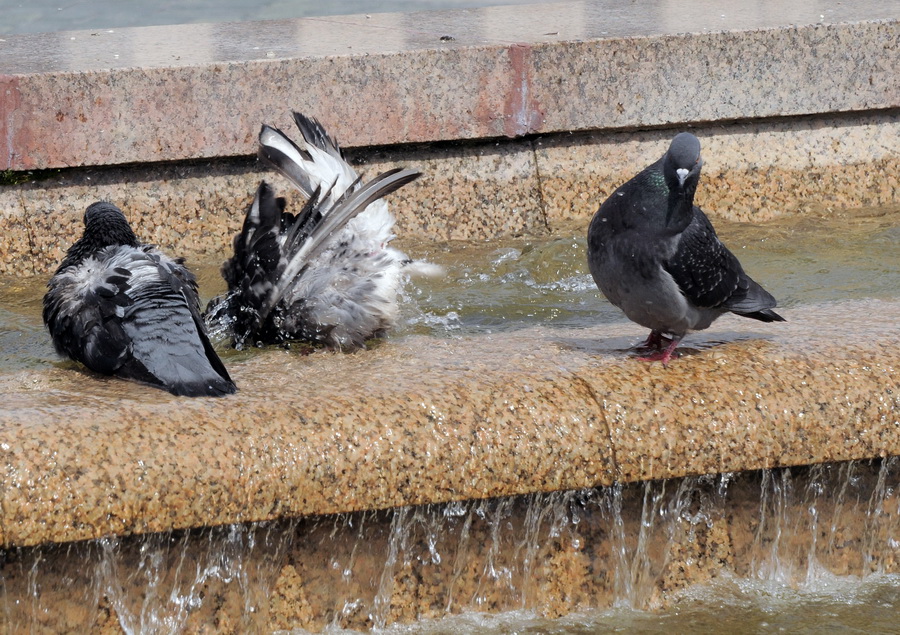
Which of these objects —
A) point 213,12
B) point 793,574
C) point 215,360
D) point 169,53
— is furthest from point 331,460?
point 213,12

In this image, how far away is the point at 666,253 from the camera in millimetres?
3521

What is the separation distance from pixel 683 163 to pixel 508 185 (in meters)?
2.86

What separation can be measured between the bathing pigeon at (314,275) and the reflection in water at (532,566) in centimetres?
151

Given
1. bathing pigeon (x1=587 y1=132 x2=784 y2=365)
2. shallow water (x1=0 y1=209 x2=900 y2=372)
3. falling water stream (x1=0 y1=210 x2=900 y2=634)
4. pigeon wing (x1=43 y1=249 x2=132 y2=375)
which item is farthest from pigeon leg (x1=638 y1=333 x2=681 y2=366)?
pigeon wing (x1=43 y1=249 x2=132 y2=375)

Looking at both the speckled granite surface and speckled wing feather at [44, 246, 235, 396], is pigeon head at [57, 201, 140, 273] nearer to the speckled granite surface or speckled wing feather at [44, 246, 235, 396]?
speckled wing feather at [44, 246, 235, 396]

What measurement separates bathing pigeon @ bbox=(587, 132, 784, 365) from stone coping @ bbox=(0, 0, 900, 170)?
8.12 feet

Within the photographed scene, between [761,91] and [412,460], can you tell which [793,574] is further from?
[761,91]

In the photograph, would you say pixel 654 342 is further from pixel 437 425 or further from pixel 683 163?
pixel 437 425

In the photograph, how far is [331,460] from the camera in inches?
120

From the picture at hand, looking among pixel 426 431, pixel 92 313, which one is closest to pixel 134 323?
pixel 92 313

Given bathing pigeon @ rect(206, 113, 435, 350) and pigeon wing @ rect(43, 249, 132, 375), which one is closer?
pigeon wing @ rect(43, 249, 132, 375)

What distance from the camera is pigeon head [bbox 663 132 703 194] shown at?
11.3ft

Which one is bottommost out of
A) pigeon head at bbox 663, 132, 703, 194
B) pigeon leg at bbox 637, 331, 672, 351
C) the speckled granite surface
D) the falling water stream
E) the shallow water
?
the falling water stream

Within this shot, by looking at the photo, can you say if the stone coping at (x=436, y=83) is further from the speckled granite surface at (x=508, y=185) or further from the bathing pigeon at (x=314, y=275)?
the bathing pigeon at (x=314, y=275)
